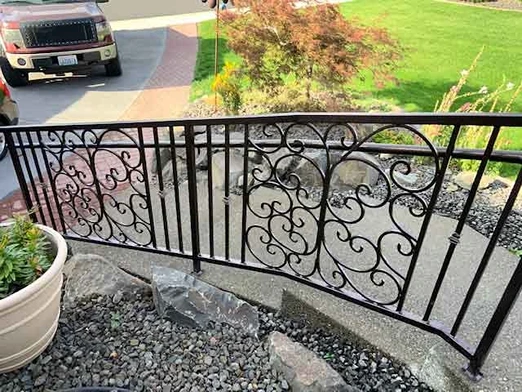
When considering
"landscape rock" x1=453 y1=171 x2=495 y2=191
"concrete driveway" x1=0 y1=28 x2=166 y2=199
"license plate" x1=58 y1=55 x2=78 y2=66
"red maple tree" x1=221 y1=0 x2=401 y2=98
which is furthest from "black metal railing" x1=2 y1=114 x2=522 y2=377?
"license plate" x1=58 y1=55 x2=78 y2=66

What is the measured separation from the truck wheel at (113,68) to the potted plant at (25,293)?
5.49m

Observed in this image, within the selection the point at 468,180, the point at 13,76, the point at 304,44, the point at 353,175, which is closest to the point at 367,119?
the point at 353,175

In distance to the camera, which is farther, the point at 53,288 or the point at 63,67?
the point at 63,67

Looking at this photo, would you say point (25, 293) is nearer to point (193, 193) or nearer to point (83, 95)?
point (193, 193)

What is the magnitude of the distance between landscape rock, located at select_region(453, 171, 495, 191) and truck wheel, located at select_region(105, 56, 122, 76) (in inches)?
220

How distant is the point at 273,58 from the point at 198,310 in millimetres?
3030

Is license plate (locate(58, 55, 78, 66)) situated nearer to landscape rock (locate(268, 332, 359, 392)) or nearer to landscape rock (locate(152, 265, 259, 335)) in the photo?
landscape rock (locate(152, 265, 259, 335))

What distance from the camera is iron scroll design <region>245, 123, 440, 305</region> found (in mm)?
1426

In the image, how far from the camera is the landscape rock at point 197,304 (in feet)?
6.01

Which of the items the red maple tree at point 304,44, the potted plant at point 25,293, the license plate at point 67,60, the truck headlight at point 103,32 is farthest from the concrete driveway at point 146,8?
the potted plant at point 25,293

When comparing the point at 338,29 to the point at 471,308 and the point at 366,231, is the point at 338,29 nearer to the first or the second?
the point at 366,231

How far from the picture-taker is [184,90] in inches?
247

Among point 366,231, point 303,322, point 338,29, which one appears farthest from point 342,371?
point 338,29

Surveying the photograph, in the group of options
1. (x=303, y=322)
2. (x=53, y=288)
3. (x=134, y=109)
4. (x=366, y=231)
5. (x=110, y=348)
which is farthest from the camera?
(x=134, y=109)
